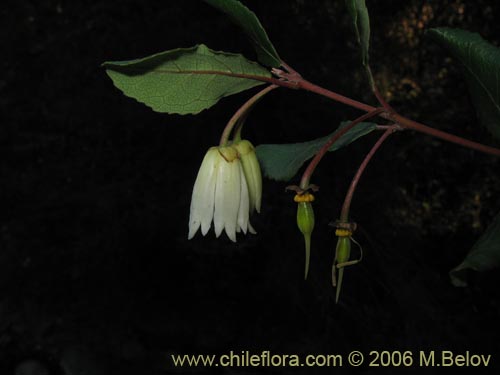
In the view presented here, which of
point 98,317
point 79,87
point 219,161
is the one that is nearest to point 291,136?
point 79,87

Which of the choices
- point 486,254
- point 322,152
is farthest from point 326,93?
point 486,254

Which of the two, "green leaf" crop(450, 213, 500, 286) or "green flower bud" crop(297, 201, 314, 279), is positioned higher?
"green flower bud" crop(297, 201, 314, 279)

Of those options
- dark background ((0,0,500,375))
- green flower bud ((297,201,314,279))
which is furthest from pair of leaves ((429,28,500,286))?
dark background ((0,0,500,375))

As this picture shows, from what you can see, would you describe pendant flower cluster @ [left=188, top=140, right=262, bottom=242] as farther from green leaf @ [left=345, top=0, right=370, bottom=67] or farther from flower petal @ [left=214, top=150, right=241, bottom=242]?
green leaf @ [left=345, top=0, right=370, bottom=67]

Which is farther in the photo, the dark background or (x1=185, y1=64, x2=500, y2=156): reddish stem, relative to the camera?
the dark background

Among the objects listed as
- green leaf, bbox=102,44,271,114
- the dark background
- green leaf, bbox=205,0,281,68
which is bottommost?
the dark background

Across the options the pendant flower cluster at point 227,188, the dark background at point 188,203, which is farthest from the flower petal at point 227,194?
the dark background at point 188,203

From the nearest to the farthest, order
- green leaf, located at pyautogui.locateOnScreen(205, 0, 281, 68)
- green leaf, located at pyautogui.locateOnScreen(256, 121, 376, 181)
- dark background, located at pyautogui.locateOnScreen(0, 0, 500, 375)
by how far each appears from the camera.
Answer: green leaf, located at pyautogui.locateOnScreen(205, 0, 281, 68) → green leaf, located at pyautogui.locateOnScreen(256, 121, 376, 181) → dark background, located at pyautogui.locateOnScreen(0, 0, 500, 375)
